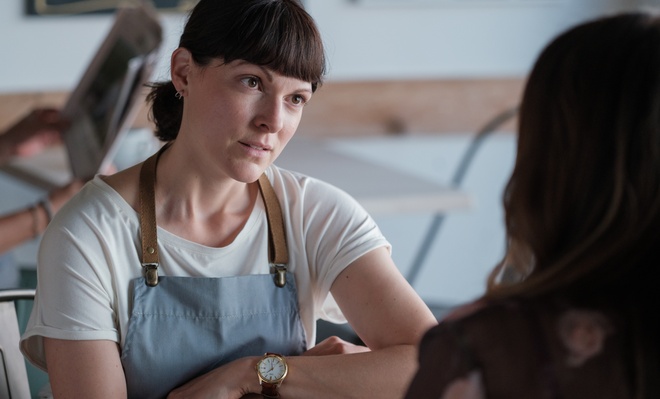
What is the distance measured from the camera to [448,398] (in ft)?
3.36

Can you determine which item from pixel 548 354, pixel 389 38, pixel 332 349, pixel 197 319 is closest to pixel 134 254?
pixel 197 319

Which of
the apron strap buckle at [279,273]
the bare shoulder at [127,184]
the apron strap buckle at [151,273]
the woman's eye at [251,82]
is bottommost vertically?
the apron strap buckle at [279,273]

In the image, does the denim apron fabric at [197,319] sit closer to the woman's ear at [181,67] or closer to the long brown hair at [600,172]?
the woman's ear at [181,67]

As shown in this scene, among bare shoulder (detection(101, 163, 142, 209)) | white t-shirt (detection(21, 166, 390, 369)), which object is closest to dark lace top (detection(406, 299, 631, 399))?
white t-shirt (detection(21, 166, 390, 369))

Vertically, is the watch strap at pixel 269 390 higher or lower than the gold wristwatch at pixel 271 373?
lower

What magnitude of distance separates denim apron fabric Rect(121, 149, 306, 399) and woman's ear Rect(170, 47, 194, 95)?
0.13 metres

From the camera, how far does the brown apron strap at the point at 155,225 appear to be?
1.56 m

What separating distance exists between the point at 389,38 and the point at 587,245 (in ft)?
9.69

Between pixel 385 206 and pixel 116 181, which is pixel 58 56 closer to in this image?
pixel 385 206

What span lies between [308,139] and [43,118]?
3.97 feet

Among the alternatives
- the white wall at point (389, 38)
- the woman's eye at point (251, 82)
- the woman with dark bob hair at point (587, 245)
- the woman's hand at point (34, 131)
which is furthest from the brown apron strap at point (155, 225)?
the white wall at point (389, 38)

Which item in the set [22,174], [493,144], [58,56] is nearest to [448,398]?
[22,174]

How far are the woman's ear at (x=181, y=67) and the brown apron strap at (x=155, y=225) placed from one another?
119 millimetres

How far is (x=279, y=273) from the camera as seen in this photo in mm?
1651
